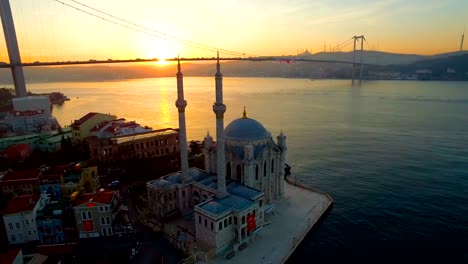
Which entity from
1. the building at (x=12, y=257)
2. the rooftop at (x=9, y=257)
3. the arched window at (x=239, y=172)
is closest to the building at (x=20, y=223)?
the building at (x=12, y=257)

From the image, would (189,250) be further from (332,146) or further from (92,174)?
(332,146)

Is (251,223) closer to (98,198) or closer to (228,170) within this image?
(228,170)

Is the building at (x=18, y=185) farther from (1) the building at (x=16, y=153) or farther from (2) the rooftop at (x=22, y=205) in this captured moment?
(1) the building at (x=16, y=153)

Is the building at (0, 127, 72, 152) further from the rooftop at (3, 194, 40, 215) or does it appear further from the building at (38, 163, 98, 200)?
the rooftop at (3, 194, 40, 215)

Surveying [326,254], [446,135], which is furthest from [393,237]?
[446,135]

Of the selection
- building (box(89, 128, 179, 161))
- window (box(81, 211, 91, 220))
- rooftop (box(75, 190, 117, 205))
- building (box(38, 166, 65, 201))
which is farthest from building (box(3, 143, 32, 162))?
window (box(81, 211, 91, 220))

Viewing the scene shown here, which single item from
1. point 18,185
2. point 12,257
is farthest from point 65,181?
point 12,257
